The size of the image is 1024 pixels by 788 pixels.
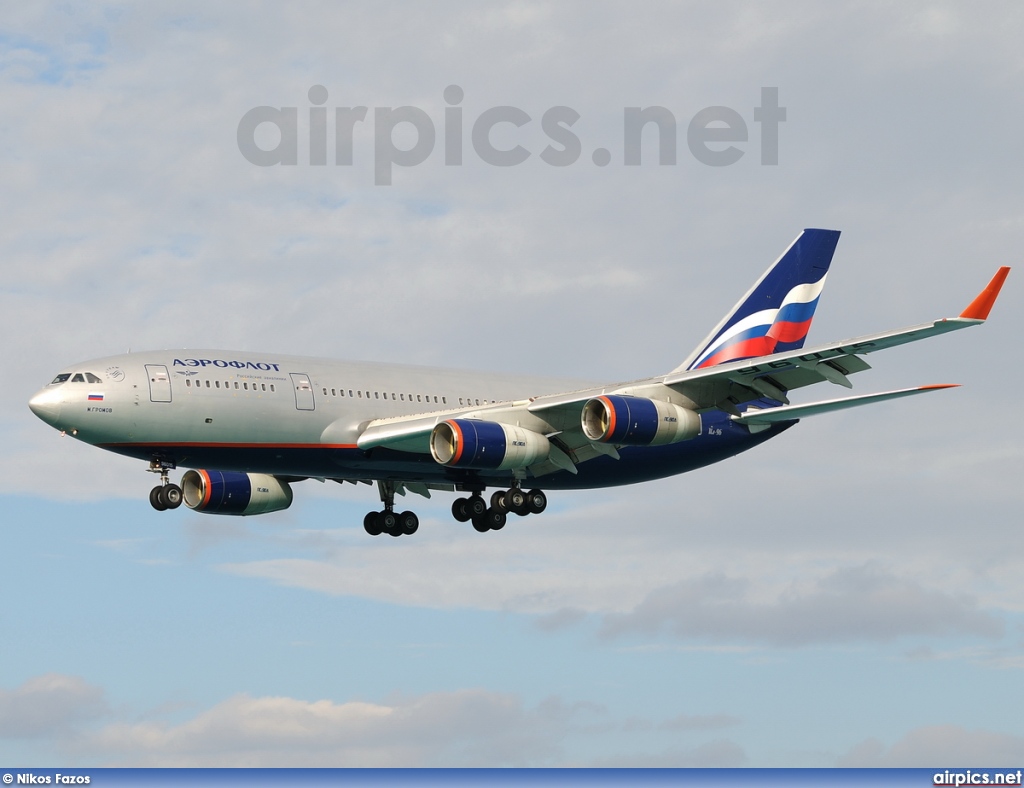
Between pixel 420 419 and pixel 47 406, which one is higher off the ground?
pixel 420 419

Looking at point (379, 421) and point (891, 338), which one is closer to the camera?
point (891, 338)

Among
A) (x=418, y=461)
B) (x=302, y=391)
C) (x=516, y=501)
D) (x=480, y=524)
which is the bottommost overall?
(x=480, y=524)

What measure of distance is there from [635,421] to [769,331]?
1466cm

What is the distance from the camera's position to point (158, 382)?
4453cm

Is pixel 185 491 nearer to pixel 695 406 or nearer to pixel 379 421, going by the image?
pixel 379 421

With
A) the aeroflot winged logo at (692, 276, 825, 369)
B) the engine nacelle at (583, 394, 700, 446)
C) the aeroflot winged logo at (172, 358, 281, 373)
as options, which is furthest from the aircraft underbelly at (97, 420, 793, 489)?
the engine nacelle at (583, 394, 700, 446)

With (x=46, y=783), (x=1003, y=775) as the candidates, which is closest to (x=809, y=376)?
(x=1003, y=775)

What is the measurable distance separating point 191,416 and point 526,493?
530 inches

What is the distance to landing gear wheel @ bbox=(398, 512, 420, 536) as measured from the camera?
57.8m

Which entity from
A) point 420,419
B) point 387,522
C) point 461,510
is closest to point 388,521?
point 387,522

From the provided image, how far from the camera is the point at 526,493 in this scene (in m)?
51.8

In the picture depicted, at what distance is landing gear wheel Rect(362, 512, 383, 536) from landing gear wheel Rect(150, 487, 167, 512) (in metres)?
12.2

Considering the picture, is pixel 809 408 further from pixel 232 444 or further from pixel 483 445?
pixel 232 444

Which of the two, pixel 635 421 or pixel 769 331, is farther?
pixel 769 331
